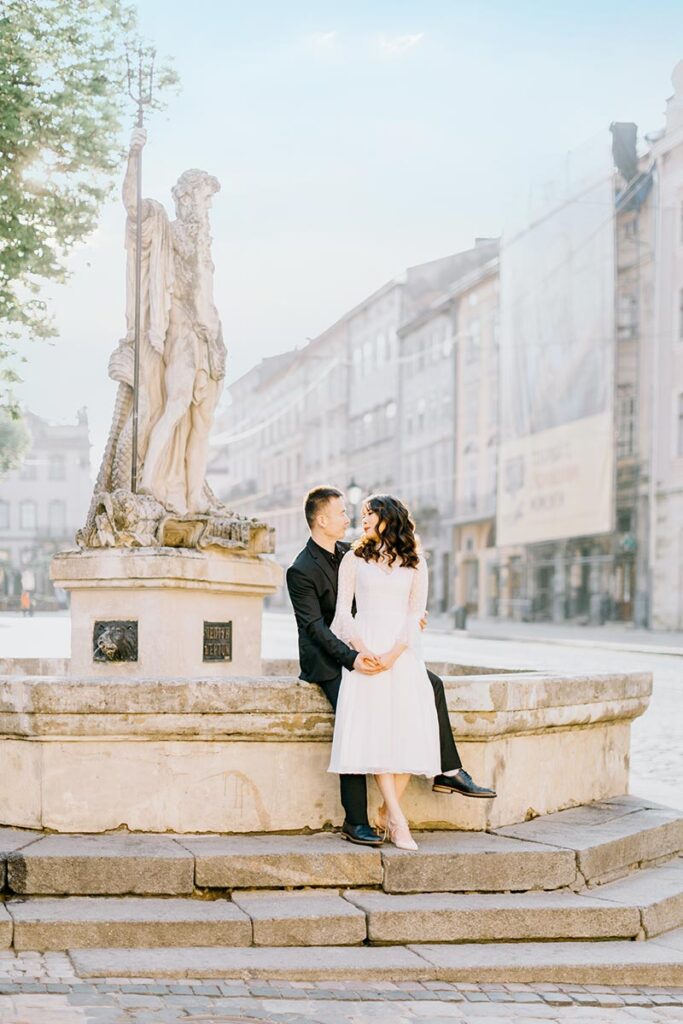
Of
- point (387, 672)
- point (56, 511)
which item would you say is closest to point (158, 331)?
point (387, 672)

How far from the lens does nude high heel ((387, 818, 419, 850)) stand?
19.0 ft

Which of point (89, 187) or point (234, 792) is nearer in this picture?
point (234, 792)

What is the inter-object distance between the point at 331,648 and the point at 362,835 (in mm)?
766

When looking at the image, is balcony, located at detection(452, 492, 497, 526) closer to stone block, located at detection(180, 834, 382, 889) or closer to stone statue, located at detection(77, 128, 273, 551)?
stone statue, located at detection(77, 128, 273, 551)

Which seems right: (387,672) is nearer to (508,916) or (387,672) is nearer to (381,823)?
(381,823)

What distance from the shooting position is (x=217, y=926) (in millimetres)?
5168

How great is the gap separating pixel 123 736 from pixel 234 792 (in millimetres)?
522

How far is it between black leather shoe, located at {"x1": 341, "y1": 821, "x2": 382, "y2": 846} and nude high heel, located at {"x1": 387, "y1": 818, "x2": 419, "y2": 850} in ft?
0.20

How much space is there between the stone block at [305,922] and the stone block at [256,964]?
1.6 inches

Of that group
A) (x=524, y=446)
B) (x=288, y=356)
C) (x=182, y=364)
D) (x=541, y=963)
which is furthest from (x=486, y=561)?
(x=541, y=963)

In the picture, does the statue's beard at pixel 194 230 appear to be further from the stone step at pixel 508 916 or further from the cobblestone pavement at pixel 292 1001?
the cobblestone pavement at pixel 292 1001

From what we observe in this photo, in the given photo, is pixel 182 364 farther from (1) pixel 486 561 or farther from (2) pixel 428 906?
(1) pixel 486 561

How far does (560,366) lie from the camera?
42281mm

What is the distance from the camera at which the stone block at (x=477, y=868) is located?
5672 mm
